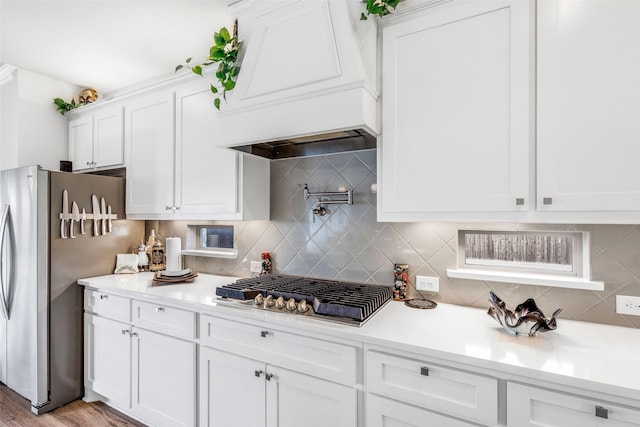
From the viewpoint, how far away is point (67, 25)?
2.16 meters

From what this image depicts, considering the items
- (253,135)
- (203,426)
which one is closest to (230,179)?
(253,135)

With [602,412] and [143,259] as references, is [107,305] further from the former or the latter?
[602,412]

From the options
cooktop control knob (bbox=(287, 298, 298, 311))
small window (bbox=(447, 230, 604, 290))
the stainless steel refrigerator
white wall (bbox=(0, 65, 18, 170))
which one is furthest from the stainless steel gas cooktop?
white wall (bbox=(0, 65, 18, 170))

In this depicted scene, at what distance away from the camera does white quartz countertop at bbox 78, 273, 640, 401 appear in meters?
1.01

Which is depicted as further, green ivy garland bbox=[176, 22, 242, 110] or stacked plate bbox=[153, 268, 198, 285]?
stacked plate bbox=[153, 268, 198, 285]

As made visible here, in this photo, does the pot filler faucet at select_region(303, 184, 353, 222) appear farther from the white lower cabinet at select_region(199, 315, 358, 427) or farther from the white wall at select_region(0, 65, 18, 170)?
the white wall at select_region(0, 65, 18, 170)

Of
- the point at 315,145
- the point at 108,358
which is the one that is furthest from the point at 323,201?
the point at 108,358

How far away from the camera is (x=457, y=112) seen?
1436 millimetres

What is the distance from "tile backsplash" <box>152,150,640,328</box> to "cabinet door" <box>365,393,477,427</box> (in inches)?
27.6

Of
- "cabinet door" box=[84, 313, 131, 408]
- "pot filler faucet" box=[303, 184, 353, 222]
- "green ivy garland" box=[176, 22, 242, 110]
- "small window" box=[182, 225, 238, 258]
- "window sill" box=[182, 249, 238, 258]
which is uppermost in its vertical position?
"green ivy garland" box=[176, 22, 242, 110]

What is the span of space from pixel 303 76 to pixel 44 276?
2.28 metres

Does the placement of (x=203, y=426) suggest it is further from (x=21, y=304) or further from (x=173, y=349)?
(x=21, y=304)

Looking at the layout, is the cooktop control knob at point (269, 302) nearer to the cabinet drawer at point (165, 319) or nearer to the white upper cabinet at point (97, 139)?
the cabinet drawer at point (165, 319)

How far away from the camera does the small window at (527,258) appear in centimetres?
152
